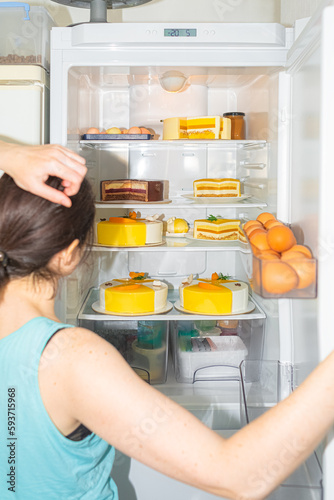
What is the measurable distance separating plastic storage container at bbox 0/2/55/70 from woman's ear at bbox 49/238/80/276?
1.03 m

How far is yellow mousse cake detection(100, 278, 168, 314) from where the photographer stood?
72.7 inches

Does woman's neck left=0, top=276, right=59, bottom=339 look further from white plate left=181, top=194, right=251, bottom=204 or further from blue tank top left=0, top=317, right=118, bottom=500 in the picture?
white plate left=181, top=194, right=251, bottom=204

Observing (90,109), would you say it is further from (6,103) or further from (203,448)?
(203,448)

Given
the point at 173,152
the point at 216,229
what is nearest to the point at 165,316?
the point at 216,229

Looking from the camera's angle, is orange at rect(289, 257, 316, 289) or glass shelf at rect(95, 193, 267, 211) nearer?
orange at rect(289, 257, 316, 289)

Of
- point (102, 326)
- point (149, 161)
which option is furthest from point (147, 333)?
point (149, 161)

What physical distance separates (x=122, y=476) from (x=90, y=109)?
1.36 metres

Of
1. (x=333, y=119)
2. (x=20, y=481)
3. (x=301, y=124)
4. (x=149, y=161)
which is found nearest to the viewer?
(x=20, y=481)

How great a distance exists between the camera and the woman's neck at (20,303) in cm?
86

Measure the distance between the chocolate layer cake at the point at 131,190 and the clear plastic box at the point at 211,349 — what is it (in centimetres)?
54

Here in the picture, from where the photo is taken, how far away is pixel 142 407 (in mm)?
701

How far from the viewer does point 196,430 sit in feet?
2.32

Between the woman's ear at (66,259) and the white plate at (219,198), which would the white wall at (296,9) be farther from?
the woman's ear at (66,259)

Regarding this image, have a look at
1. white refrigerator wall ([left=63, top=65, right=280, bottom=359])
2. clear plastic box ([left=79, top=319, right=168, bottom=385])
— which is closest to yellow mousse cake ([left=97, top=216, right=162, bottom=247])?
white refrigerator wall ([left=63, top=65, right=280, bottom=359])
